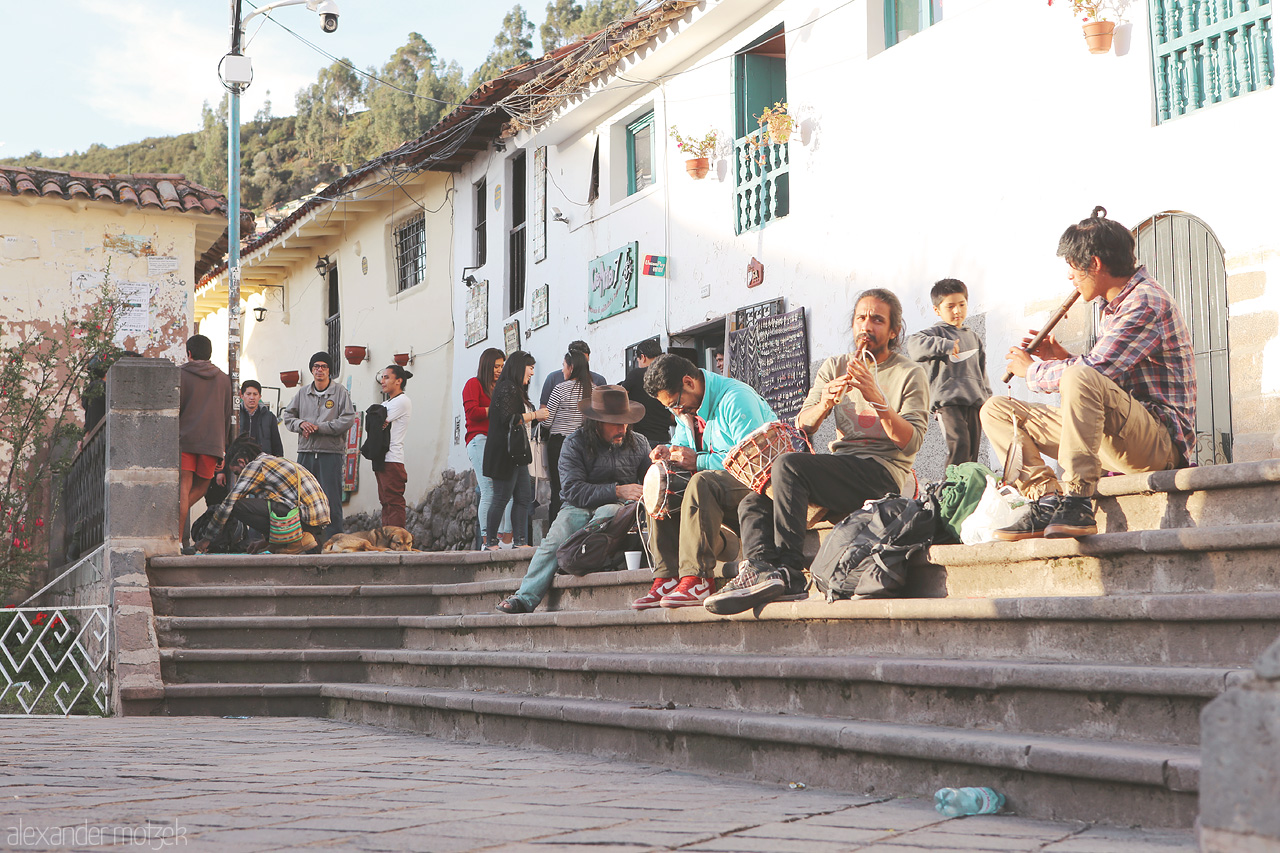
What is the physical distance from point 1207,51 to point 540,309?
366 inches

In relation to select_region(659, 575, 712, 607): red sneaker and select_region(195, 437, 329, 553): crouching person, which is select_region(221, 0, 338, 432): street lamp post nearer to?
select_region(195, 437, 329, 553): crouching person

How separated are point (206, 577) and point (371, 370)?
10848 millimetres

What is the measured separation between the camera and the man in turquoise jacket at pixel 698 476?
6.24m

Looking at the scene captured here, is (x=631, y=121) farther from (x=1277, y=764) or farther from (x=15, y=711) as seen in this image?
(x=1277, y=764)

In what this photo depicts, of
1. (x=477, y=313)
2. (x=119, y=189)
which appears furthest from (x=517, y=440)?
(x=477, y=313)

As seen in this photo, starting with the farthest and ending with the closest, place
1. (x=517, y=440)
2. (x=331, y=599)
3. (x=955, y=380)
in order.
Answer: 1. (x=517, y=440)
2. (x=331, y=599)
3. (x=955, y=380)

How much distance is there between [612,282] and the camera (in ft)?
45.6

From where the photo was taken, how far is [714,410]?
670 centimetres

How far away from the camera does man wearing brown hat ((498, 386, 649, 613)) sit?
7.63 m

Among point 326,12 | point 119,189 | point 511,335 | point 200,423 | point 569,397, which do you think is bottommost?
point 200,423

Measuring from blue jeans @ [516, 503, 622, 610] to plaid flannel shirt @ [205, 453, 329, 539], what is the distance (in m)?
2.79

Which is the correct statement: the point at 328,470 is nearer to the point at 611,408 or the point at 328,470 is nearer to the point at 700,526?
the point at 611,408

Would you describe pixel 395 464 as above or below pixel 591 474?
above

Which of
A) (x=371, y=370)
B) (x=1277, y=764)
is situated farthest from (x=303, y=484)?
A: (x=371, y=370)
